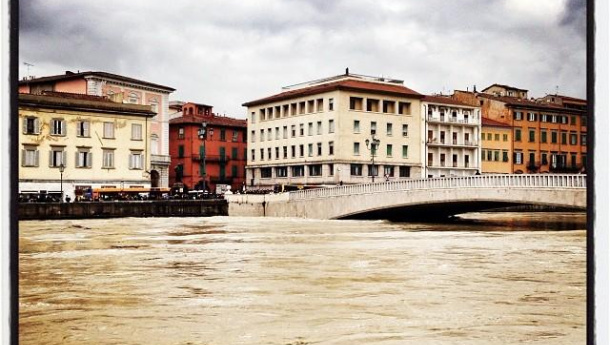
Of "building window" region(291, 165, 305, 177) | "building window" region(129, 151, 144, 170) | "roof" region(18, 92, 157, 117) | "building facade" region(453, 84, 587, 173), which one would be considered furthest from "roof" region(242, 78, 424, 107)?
"building window" region(291, 165, 305, 177)

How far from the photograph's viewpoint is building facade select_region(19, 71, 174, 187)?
369cm

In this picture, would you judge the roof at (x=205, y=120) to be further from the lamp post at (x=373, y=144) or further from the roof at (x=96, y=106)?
the lamp post at (x=373, y=144)

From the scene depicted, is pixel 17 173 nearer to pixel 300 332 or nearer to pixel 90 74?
pixel 300 332

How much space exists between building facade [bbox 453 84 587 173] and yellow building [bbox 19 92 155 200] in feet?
8.66

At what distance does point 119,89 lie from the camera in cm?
515

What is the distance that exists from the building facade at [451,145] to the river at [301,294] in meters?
6.31

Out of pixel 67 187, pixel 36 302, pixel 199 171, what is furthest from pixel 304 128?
pixel 36 302

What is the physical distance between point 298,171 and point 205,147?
4.62 metres

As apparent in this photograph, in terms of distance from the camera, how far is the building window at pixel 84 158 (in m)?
5.47

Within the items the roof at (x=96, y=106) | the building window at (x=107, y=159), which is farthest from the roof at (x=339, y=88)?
the building window at (x=107, y=159)

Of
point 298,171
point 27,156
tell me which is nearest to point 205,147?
point 27,156

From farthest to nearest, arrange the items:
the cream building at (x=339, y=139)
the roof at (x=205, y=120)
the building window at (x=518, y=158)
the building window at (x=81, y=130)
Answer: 1. the building window at (x=518, y=158)
2. the cream building at (x=339, y=139)
3. the building window at (x=81, y=130)
4. the roof at (x=205, y=120)

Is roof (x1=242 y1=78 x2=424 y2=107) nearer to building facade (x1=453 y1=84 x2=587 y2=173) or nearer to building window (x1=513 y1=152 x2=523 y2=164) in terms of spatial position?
building facade (x1=453 y1=84 x2=587 y2=173)

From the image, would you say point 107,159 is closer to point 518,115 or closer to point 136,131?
point 136,131
